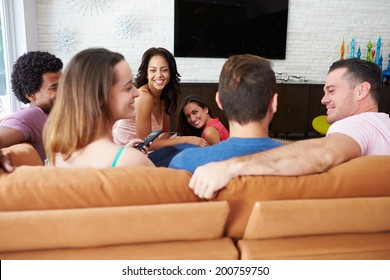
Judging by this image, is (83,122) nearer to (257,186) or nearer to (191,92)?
(257,186)

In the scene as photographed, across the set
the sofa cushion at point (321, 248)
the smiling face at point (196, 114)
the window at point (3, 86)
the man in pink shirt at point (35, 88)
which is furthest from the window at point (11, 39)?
the sofa cushion at point (321, 248)

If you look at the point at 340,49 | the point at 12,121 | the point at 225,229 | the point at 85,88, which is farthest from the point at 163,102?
the point at 340,49

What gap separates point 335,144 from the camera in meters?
1.21

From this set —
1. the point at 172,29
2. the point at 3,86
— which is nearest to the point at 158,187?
the point at 3,86

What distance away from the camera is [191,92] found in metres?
5.04

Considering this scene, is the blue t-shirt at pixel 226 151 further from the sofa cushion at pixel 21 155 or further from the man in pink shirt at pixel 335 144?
the sofa cushion at pixel 21 155

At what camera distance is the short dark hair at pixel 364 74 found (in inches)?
70.7

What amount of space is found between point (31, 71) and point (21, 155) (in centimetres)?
85

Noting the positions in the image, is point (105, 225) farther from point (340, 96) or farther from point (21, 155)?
point (340, 96)

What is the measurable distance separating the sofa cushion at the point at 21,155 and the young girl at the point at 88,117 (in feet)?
0.30

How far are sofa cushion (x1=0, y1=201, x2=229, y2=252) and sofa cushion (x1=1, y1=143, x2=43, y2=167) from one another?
34 cm

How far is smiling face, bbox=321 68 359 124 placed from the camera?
185 cm

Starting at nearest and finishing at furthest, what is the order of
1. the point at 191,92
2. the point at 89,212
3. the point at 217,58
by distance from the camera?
the point at 89,212, the point at 191,92, the point at 217,58
